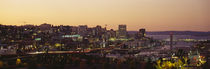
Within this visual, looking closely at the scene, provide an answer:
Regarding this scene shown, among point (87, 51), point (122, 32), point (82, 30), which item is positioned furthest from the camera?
point (122, 32)

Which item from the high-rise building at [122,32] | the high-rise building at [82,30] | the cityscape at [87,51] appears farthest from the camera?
the high-rise building at [122,32]

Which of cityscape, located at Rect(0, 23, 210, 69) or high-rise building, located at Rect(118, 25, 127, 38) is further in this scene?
high-rise building, located at Rect(118, 25, 127, 38)

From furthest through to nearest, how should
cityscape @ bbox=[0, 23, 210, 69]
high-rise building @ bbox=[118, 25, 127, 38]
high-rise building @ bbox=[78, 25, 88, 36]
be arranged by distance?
high-rise building @ bbox=[118, 25, 127, 38], high-rise building @ bbox=[78, 25, 88, 36], cityscape @ bbox=[0, 23, 210, 69]

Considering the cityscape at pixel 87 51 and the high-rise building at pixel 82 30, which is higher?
the high-rise building at pixel 82 30

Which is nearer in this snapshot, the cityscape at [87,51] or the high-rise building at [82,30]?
the cityscape at [87,51]

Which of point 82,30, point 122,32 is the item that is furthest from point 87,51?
point 122,32

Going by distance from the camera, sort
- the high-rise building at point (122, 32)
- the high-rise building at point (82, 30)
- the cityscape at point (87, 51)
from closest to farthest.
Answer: the cityscape at point (87, 51)
the high-rise building at point (82, 30)
the high-rise building at point (122, 32)

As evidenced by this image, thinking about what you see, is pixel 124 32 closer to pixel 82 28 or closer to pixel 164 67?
pixel 82 28

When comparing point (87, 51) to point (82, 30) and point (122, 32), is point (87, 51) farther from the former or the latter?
point (122, 32)

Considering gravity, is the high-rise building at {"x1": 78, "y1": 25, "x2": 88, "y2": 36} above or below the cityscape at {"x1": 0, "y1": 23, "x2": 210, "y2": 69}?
above

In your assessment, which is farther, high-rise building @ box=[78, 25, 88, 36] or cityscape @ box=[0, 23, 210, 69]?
high-rise building @ box=[78, 25, 88, 36]

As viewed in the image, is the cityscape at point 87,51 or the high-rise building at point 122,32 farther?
the high-rise building at point 122,32

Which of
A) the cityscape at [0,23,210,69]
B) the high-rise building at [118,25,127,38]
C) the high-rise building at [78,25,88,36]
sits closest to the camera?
the cityscape at [0,23,210,69]

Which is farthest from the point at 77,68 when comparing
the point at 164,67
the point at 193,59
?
the point at 193,59
